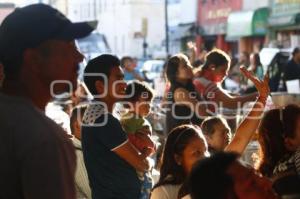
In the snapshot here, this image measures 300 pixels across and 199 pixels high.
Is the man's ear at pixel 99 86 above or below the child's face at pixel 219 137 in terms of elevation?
above

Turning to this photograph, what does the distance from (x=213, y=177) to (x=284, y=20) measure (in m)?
26.2

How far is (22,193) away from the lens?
2387 millimetres

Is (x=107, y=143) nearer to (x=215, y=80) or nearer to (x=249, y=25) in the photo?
(x=215, y=80)

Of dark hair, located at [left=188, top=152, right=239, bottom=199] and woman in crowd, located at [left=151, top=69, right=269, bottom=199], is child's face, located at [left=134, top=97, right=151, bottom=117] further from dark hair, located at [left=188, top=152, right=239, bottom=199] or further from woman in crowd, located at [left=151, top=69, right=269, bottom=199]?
dark hair, located at [left=188, top=152, right=239, bottom=199]

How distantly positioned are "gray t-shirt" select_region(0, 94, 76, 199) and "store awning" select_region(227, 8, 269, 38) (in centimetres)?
2886

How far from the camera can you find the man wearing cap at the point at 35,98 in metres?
2.35

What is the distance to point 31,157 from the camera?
232 cm

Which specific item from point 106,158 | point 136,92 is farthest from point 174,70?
point 106,158

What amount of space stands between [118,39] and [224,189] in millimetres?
61166

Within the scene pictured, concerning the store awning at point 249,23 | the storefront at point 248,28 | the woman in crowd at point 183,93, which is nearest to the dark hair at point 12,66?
the woman in crowd at point 183,93

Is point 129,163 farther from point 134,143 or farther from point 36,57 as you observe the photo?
point 36,57

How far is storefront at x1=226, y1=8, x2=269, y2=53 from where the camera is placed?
31078 millimetres


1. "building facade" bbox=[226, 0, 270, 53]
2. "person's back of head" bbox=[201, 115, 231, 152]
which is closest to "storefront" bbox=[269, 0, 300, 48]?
"building facade" bbox=[226, 0, 270, 53]

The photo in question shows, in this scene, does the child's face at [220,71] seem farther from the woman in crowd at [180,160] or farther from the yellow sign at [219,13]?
the yellow sign at [219,13]
